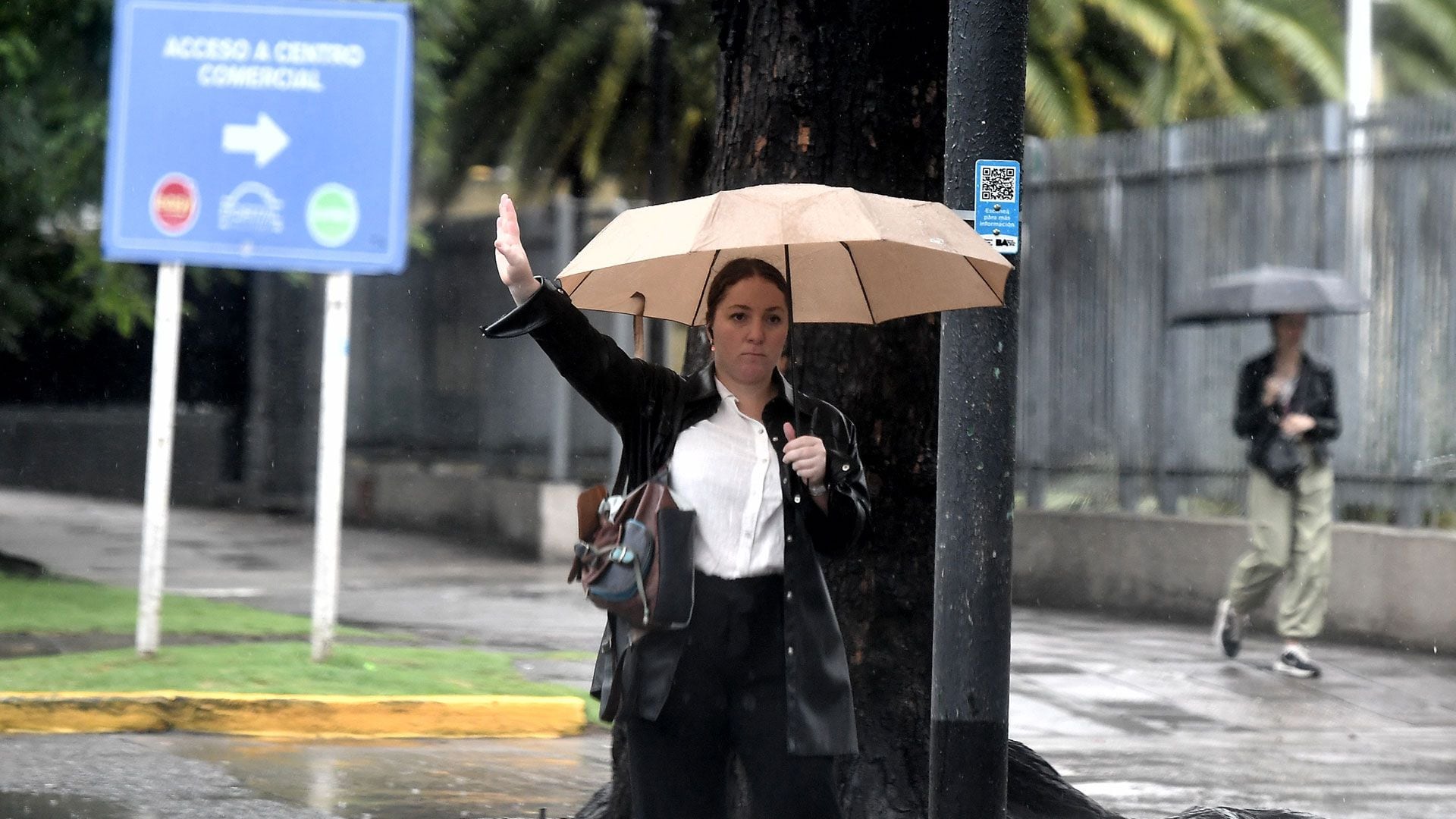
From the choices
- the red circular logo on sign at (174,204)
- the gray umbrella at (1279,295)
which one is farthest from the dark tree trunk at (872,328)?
the gray umbrella at (1279,295)

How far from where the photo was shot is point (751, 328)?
401 cm

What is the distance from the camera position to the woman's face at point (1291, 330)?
35.8ft

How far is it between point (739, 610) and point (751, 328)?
60 cm

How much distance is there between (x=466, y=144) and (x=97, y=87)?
304 inches

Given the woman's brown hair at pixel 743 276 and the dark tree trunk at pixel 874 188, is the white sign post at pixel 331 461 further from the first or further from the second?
the woman's brown hair at pixel 743 276

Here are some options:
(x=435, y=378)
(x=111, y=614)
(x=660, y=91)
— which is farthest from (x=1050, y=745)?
(x=435, y=378)

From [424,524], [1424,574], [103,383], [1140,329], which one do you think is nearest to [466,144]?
[424,524]

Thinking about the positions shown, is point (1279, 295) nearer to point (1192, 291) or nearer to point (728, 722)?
point (1192, 291)

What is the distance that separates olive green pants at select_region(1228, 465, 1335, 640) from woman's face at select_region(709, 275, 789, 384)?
7182mm

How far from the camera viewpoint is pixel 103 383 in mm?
26094

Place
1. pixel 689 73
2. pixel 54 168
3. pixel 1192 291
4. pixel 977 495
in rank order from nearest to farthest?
pixel 977 495
pixel 1192 291
pixel 54 168
pixel 689 73

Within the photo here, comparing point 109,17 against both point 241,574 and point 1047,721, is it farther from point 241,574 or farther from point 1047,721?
point 1047,721

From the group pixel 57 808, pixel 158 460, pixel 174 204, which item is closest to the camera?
pixel 57 808

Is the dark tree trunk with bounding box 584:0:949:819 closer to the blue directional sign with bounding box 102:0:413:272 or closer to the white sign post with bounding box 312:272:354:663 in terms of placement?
the white sign post with bounding box 312:272:354:663
